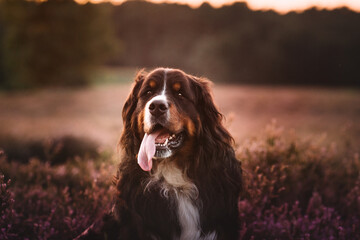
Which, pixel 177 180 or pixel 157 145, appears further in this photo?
pixel 177 180

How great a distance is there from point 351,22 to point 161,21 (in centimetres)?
1743

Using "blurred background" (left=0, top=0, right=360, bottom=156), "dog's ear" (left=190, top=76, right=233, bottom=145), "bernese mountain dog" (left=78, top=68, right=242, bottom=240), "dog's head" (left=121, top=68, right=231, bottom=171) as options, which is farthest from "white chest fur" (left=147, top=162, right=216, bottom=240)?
"blurred background" (left=0, top=0, right=360, bottom=156)

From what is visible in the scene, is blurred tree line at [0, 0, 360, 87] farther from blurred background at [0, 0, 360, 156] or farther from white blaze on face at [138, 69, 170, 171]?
white blaze on face at [138, 69, 170, 171]

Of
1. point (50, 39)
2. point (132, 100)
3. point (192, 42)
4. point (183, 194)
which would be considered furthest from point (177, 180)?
point (192, 42)

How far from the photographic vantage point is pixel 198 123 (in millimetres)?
3264

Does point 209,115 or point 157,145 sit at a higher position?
point 209,115

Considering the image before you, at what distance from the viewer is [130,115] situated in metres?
3.47

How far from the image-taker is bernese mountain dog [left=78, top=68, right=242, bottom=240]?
126 inches

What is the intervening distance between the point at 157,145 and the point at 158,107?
363 mm

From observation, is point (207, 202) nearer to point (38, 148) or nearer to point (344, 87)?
point (38, 148)

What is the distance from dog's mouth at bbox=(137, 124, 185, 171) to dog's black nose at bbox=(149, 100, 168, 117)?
194mm

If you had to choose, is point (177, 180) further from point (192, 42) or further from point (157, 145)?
point (192, 42)

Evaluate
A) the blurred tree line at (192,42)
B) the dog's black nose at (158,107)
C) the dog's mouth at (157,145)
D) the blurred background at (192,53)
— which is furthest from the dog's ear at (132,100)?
the blurred tree line at (192,42)

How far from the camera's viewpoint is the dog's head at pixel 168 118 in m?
3.04
